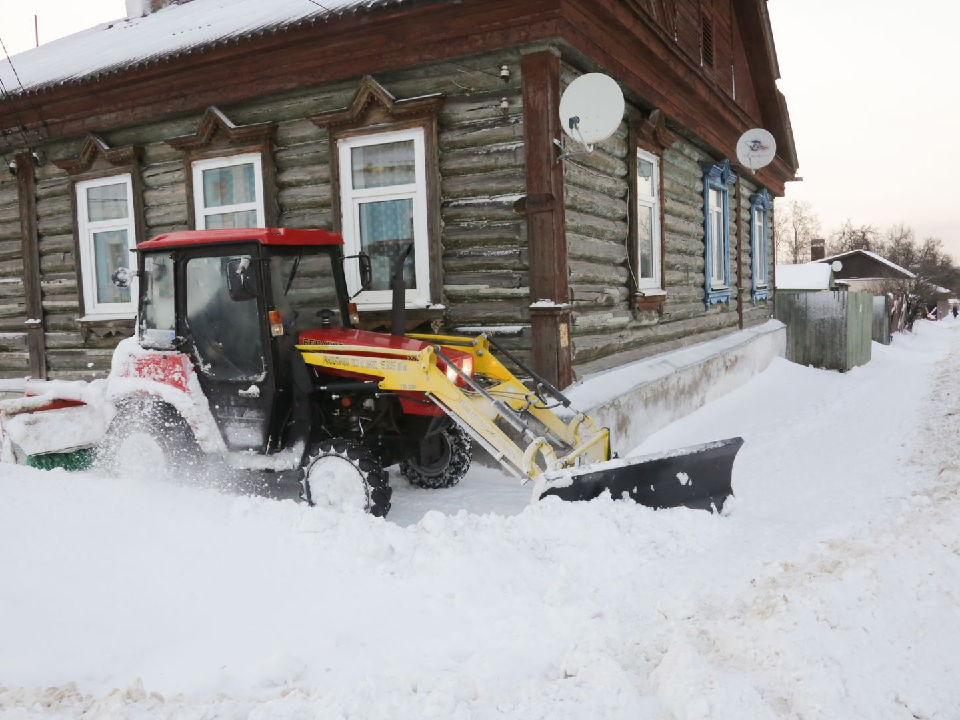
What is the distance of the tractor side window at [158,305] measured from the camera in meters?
5.42

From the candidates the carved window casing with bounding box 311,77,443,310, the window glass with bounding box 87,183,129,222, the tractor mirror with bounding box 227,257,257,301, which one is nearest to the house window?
the carved window casing with bounding box 311,77,443,310

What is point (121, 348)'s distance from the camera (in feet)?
18.8

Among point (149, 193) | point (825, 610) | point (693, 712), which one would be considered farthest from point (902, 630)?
point (149, 193)

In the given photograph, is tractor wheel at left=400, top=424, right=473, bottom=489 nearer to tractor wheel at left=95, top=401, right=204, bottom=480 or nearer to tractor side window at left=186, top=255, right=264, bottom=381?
tractor side window at left=186, top=255, right=264, bottom=381

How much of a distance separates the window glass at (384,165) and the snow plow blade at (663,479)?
3796mm

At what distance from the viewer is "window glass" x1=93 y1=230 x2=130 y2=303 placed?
8961mm

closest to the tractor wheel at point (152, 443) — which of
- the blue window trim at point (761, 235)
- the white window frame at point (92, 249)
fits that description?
the white window frame at point (92, 249)

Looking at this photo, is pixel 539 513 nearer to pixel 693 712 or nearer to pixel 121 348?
pixel 693 712

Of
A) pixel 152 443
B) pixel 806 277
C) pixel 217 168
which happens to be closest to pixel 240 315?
pixel 152 443

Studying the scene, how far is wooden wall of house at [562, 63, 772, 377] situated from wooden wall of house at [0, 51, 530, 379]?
615mm

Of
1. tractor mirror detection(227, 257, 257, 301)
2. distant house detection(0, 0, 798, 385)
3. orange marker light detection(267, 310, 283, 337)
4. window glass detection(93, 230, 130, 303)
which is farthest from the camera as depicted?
window glass detection(93, 230, 130, 303)

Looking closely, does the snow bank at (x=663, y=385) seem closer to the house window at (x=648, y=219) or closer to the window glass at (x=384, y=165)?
the house window at (x=648, y=219)

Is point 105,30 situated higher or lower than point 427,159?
higher

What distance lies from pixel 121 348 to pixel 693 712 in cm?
499
